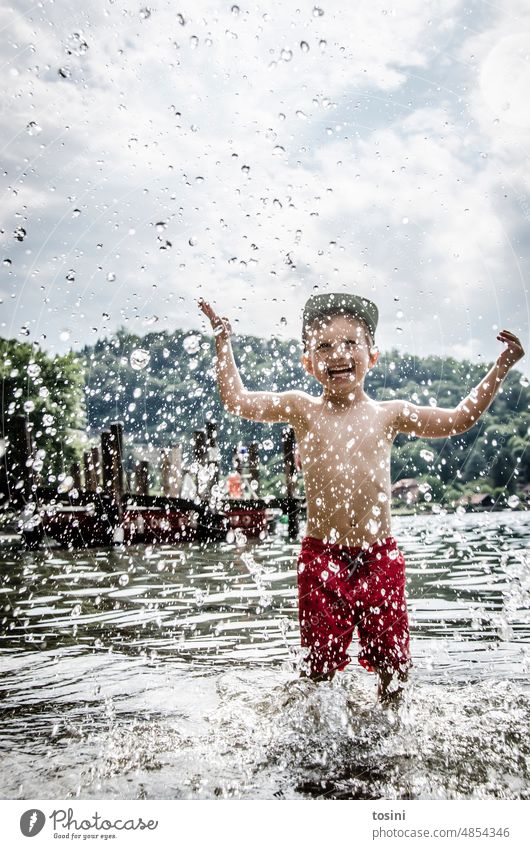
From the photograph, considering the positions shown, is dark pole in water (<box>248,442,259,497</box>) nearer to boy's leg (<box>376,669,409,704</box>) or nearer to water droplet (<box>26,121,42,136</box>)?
water droplet (<box>26,121,42,136</box>)

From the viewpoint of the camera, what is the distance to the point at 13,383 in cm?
668

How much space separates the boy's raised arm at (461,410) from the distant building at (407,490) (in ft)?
1.21

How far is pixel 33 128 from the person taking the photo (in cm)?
265

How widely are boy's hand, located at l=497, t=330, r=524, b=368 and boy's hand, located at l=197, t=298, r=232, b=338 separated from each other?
88cm

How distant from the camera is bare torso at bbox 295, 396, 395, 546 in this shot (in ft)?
6.48

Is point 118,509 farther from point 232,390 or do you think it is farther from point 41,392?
point 232,390

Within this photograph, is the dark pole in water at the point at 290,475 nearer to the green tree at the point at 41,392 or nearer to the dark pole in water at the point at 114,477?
the dark pole in water at the point at 114,477

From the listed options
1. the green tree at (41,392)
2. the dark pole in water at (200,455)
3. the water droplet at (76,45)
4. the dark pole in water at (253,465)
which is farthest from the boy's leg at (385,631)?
the dark pole in water at (253,465)

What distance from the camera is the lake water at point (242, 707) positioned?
4.54 ft

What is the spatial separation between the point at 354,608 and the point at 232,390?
0.81m

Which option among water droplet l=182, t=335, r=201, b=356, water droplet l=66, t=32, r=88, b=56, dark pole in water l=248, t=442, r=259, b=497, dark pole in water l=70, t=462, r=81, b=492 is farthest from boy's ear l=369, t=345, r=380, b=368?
dark pole in water l=70, t=462, r=81, b=492

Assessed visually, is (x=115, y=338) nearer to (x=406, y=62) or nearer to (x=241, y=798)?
(x=406, y=62)
